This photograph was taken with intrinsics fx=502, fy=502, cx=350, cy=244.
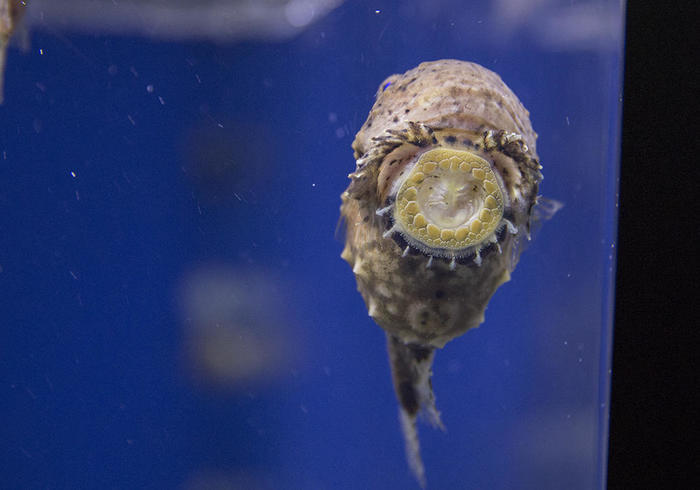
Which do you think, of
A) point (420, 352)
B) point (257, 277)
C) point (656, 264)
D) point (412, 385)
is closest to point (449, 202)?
point (420, 352)

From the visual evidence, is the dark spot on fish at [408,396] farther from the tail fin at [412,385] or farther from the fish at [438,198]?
the fish at [438,198]

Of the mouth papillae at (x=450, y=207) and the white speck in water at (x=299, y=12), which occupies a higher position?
A: the white speck in water at (x=299, y=12)

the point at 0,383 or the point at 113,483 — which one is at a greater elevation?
the point at 0,383

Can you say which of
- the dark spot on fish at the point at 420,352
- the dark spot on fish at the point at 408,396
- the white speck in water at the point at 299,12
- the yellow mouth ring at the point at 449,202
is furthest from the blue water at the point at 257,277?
the yellow mouth ring at the point at 449,202

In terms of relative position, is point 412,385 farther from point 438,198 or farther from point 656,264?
point 656,264

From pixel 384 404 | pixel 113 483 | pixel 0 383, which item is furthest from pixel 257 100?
pixel 113 483

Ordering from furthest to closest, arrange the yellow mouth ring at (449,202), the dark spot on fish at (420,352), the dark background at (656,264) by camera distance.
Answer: the dark background at (656,264)
the dark spot on fish at (420,352)
the yellow mouth ring at (449,202)

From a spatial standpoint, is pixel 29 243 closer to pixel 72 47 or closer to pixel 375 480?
pixel 72 47

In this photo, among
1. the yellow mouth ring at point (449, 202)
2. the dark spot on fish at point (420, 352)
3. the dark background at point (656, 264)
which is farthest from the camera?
the dark background at point (656, 264)
